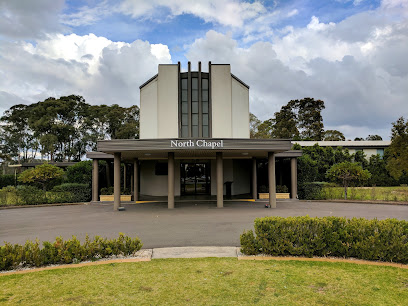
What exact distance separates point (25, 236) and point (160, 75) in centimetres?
1630

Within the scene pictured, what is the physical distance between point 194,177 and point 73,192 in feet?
30.0

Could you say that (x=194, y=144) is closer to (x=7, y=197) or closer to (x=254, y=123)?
(x=7, y=197)

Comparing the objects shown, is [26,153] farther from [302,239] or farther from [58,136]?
[302,239]

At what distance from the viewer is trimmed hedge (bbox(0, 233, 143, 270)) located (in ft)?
20.1

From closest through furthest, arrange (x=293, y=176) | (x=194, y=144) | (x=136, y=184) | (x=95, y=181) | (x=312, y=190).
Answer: (x=194, y=144) < (x=95, y=181) < (x=293, y=176) < (x=136, y=184) < (x=312, y=190)

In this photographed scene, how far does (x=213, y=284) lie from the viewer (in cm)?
514

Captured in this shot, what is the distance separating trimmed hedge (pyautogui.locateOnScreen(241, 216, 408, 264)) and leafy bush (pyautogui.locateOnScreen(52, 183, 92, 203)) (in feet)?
55.5

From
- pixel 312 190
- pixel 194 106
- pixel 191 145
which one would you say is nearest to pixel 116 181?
pixel 191 145

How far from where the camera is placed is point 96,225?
11.5 m

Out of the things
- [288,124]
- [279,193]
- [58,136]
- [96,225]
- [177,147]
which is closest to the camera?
[96,225]

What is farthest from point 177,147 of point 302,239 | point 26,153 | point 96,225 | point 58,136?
point 26,153

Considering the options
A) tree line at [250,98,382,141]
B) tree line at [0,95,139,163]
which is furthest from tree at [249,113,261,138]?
tree line at [0,95,139,163]

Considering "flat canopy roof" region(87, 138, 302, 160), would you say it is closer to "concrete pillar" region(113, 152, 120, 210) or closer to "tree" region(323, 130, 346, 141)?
"concrete pillar" region(113, 152, 120, 210)

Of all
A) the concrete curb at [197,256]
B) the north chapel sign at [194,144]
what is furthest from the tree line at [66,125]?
the concrete curb at [197,256]
